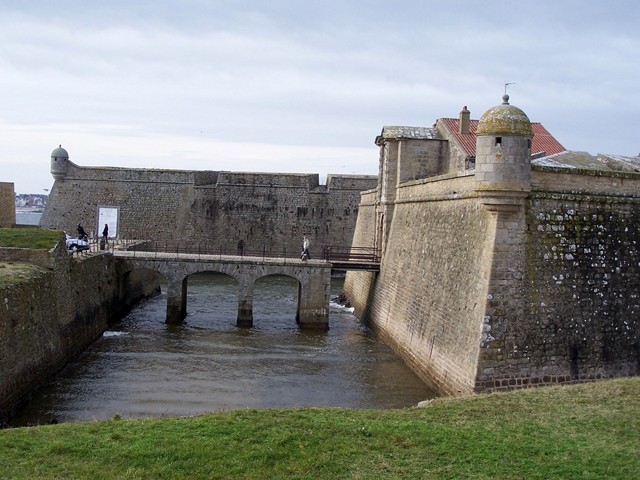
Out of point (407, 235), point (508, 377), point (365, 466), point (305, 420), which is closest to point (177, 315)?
point (407, 235)

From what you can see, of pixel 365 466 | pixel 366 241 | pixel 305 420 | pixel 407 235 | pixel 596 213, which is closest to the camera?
pixel 365 466

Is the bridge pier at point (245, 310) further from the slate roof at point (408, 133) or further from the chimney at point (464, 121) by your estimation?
the chimney at point (464, 121)

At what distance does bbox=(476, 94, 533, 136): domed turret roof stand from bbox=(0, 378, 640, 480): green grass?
6.18 metres

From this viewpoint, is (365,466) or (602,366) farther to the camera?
(602,366)

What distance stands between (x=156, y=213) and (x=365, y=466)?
36.3 meters

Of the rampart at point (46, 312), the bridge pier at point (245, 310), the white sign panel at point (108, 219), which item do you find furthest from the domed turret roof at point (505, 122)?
the white sign panel at point (108, 219)

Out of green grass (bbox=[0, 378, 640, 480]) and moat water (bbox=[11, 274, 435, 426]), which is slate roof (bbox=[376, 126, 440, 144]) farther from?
green grass (bbox=[0, 378, 640, 480])

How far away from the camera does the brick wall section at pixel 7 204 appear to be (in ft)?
95.8

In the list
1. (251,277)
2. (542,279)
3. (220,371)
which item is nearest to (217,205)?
(251,277)

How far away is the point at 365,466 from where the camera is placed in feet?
25.7

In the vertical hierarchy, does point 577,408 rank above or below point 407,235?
below

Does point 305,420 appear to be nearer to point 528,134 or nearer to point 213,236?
point 528,134

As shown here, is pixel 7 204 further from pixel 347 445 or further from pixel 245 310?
pixel 347 445

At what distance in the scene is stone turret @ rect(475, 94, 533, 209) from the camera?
1415 cm
